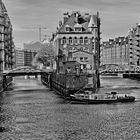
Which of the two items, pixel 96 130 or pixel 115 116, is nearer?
pixel 96 130

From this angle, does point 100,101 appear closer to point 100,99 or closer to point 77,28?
point 100,99

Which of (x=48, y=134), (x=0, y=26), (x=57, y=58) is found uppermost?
(x=0, y=26)

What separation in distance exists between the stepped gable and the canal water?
233 feet

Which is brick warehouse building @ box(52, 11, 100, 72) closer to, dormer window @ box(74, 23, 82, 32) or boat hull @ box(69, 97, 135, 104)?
dormer window @ box(74, 23, 82, 32)

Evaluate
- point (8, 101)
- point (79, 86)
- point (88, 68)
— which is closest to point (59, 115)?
point (8, 101)

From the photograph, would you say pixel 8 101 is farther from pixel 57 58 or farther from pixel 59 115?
pixel 57 58

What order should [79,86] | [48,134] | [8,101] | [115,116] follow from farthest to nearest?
[79,86]
[8,101]
[115,116]
[48,134]

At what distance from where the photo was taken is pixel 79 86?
11194 cm

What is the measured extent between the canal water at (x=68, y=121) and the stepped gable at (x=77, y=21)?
7088cm

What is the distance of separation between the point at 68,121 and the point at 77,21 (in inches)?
3828

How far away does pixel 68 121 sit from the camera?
208 ft

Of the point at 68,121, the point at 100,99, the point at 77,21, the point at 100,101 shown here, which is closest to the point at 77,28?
the point at 77,21

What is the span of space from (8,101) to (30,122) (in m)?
29.6

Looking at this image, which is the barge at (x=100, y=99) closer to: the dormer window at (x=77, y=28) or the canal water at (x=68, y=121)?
the canal water at (x=68, y=121)
